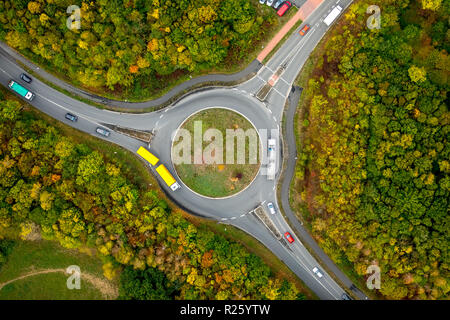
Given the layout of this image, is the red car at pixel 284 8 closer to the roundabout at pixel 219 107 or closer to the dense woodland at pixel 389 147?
the dense woodland at pixel 389 147

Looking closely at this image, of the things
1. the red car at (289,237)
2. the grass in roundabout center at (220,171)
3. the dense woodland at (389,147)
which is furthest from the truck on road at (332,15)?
the red car at (289,237)

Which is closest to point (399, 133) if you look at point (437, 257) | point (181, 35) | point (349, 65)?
point (349, 65)

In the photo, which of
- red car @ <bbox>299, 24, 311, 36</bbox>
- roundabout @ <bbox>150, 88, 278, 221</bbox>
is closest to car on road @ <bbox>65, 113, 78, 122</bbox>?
roundabout @ <bbox>150, 88, 278, 221</bbox>

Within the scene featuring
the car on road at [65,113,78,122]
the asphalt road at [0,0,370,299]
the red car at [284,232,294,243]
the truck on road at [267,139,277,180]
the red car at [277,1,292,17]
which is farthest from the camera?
the truck on road at [267,139,277,180]

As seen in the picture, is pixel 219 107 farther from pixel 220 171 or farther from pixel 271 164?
pixel 271 164

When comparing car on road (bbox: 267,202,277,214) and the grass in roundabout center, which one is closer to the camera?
car on road (bbox: 267,202,277,214)

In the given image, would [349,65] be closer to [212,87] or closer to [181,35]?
[212,87]

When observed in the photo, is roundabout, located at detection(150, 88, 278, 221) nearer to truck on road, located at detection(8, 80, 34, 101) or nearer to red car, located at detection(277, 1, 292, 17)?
red car, located at detection(277, 1, 292, 17)
